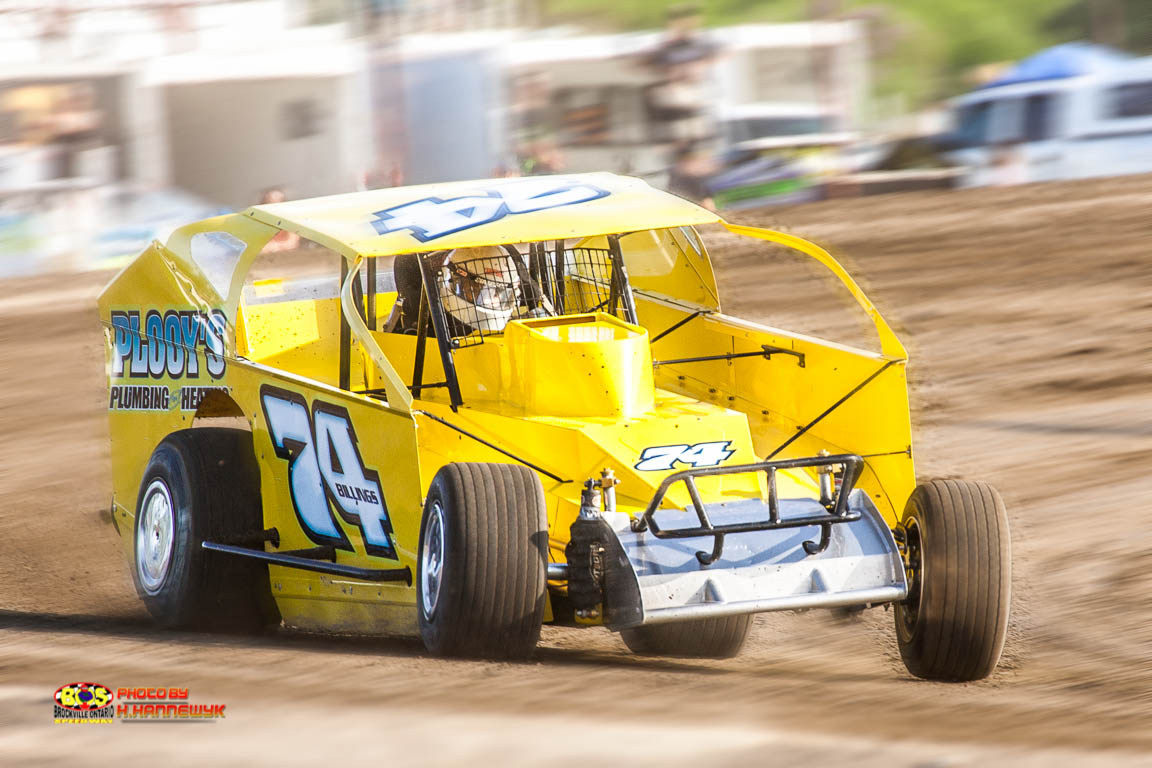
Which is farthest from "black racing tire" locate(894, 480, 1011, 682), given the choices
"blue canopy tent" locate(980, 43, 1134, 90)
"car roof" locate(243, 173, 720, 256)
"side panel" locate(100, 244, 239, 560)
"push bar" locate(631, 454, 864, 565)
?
"blue canopy tent" locate(980, 43, 1134, 90)

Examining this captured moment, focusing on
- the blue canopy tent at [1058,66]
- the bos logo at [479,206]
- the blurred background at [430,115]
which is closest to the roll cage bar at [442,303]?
the bos logo at [479,206]

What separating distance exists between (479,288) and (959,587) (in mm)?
Result: 2422

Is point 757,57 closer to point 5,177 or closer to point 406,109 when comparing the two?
point 406,109

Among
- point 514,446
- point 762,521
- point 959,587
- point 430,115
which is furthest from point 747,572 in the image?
point 430,115

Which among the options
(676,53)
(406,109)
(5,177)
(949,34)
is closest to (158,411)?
(5,177)

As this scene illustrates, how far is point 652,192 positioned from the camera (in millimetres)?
6430

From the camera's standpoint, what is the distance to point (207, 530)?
6.19 metres

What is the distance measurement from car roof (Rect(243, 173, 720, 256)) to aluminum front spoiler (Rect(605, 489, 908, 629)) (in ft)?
4.08

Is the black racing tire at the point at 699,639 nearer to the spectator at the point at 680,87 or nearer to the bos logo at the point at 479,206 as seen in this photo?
the bos logo at the point at 479,206

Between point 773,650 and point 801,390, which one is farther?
point 801,390

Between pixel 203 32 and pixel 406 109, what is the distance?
7.59ft

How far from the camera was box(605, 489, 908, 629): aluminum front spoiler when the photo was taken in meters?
4.91

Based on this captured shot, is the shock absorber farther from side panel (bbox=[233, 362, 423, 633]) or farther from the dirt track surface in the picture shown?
side panel (bbox=[233, 362, 423, 633])

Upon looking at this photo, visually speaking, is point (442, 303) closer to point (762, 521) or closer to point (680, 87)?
point (762, 521)
